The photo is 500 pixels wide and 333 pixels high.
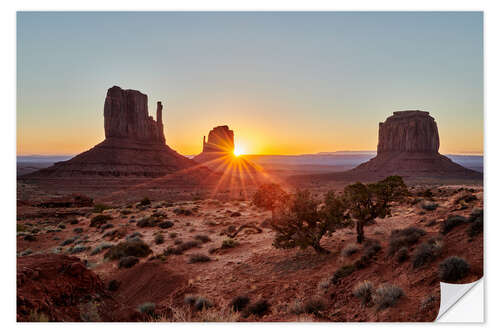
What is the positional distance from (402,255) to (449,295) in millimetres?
1616

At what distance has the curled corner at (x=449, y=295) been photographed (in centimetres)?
587

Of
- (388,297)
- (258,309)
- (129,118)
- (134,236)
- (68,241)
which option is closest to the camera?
(388,297)

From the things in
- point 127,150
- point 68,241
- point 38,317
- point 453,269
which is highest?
point 127,150

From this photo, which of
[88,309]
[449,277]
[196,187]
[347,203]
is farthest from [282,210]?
[196,187]

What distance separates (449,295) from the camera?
593 centimetres

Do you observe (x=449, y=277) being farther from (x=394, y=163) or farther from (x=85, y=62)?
(x=394, y=163)

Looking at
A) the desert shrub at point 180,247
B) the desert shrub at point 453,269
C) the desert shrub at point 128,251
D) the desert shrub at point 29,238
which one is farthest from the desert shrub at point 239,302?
the desert shrub at point 29,238

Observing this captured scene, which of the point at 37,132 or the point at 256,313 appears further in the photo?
the point at 37,132

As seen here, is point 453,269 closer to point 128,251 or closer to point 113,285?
point 113,285

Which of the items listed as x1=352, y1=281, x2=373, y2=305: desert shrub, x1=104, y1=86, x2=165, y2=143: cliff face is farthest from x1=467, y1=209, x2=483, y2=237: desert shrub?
x1=104, y1=86, x2=165, y2=143: cliff face

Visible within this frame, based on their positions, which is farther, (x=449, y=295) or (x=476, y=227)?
(x=476, y=227)

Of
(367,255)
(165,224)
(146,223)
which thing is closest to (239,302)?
(367,255)
